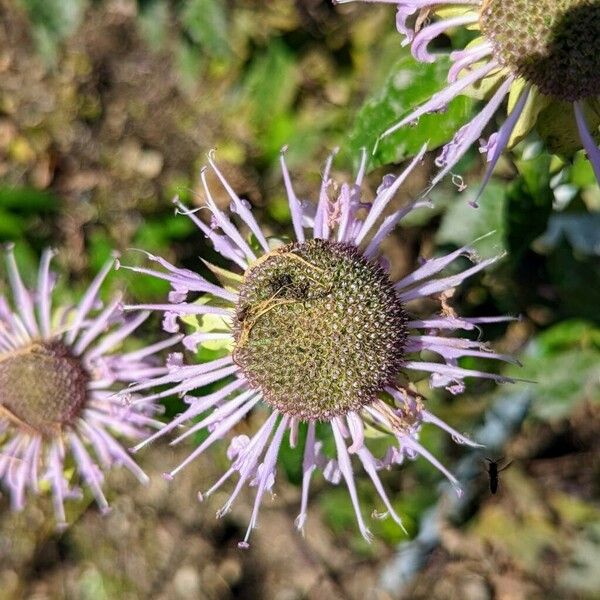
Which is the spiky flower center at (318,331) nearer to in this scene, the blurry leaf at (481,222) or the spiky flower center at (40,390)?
the blurry leaf at (481,222)

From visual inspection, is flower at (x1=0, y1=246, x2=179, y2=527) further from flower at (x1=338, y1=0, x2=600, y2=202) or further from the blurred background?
flower at (x1=338, y1=0, x2=600, y2=202)

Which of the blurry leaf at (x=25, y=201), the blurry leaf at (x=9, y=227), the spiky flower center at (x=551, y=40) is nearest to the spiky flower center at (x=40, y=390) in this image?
the blurry leaf at (x=9, y=227)

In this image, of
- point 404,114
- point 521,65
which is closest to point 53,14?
point 404,114

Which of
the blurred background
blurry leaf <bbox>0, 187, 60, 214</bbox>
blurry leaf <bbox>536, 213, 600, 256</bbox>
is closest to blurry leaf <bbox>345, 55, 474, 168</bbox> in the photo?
the blurred background

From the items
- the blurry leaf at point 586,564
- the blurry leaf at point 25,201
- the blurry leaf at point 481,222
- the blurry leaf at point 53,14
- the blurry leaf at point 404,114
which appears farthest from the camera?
the blurry leaf at point 586,564

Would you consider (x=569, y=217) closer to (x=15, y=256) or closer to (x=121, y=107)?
(x=15, y=256)

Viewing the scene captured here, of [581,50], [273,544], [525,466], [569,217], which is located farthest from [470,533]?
[581,50]
